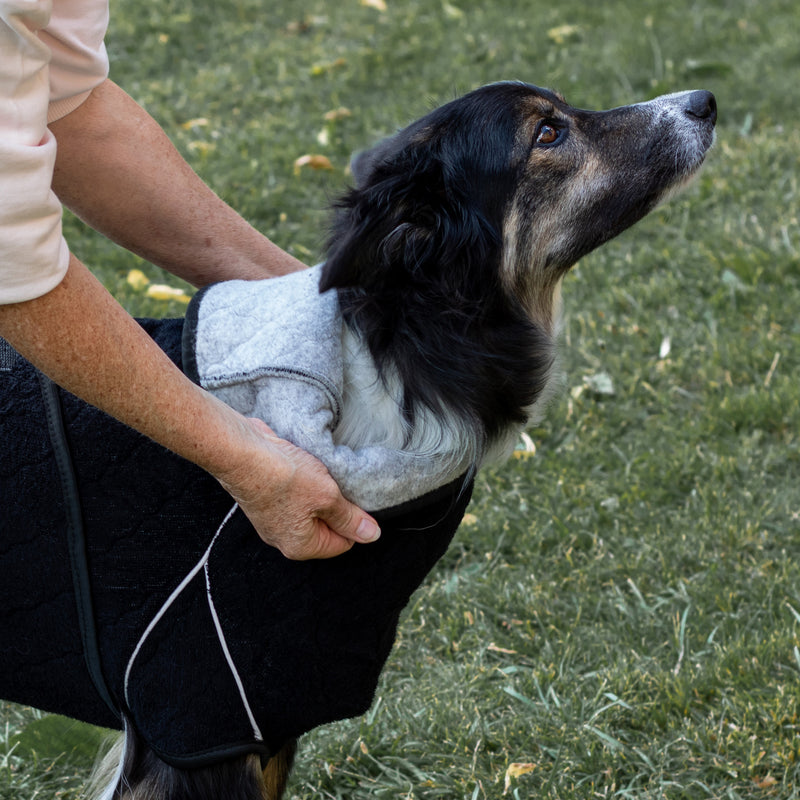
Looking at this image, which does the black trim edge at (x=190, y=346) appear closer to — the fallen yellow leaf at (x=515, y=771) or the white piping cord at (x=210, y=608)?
the white piping cord at (x=210, y=608)

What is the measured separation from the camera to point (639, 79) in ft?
20.1

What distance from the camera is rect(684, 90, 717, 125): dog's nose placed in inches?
98.0

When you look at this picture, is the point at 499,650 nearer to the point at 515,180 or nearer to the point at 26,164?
the point at 515,180

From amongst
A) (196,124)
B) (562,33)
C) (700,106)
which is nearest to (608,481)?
(700,106)

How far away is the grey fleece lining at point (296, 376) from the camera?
1.91 metres

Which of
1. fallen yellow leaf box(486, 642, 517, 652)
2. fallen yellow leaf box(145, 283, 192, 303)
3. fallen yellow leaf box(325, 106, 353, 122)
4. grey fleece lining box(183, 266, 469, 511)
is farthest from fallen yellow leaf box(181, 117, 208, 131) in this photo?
grey fleece lining box(183, 266, 469, 511)

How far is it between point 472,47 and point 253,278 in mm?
4703

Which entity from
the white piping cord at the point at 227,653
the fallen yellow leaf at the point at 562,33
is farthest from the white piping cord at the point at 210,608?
the fallen yellow leaf at the point at 562,33

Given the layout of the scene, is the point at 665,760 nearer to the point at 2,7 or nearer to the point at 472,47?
the point at 2,7

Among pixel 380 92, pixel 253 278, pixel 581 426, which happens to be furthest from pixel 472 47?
pixel 253 278

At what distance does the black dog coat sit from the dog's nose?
1.14 m

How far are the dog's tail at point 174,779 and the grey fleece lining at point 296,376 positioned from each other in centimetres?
56

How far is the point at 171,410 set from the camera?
5.68 ft

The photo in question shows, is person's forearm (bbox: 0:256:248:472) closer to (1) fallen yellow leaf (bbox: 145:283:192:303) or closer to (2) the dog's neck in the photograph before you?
(2) the dog's neck
